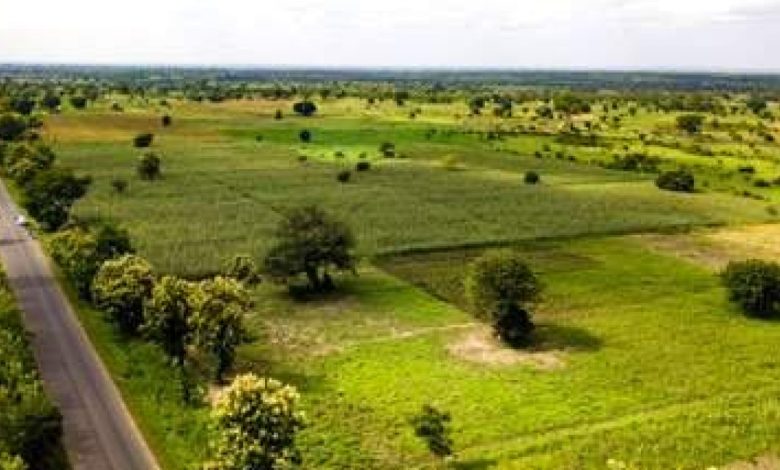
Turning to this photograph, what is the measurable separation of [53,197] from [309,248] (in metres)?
44.3

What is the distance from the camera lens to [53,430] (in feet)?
168

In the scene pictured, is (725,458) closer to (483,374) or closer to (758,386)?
(758,386)

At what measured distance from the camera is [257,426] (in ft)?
166

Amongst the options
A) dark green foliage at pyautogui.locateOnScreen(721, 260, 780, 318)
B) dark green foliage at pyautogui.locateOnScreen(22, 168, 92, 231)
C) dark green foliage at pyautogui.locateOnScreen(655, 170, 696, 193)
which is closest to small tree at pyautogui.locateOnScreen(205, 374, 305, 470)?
dark green foliage at pyautogui.locateOnScreen(721, 260, 780, 318)

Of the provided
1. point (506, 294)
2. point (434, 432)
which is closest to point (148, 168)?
point (506, 294)

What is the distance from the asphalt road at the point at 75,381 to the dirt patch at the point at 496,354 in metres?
24.9

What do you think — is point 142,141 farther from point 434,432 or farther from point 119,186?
point 434,432

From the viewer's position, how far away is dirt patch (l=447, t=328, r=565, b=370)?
7081cm

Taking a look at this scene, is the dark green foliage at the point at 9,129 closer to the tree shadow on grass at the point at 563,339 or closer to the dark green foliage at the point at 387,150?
the dark green foliage at the point at 387,150

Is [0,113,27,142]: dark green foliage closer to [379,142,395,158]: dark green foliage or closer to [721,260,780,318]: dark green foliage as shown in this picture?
[379,142,395,158]: dark green foliage

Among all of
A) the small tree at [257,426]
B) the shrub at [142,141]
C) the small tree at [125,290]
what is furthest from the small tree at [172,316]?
the shrub at [142,141]

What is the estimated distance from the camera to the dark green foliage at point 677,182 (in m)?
152

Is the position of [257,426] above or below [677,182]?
below

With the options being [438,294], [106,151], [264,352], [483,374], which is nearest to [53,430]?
[264,352]
